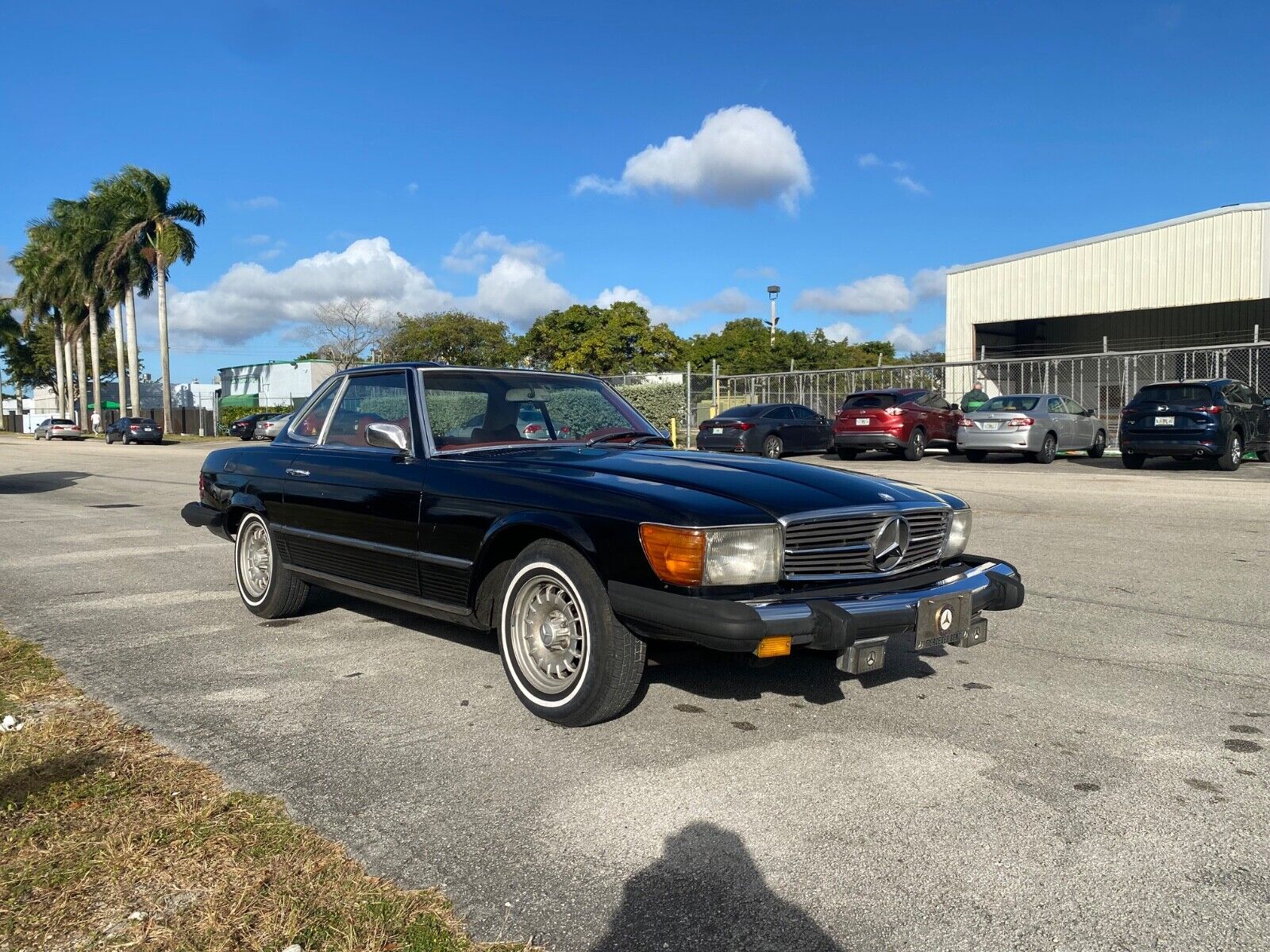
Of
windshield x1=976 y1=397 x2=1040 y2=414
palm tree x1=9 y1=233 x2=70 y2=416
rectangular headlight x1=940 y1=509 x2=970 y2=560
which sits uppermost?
palm tree x1=9 y1=233 x2=70 y2=416

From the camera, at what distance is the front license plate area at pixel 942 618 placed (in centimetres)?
371

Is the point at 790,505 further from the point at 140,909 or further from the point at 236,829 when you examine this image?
the point at 140,909

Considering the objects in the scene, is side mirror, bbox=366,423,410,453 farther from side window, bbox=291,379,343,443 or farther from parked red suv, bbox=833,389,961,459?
parked red suv, bbox=833,389,961,459

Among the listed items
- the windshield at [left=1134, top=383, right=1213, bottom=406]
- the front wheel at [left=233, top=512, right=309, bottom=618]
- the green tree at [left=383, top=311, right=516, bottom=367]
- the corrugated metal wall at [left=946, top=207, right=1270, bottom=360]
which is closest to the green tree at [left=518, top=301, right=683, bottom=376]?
the green tree at [left=383, top=311, right=516, bottom=367]

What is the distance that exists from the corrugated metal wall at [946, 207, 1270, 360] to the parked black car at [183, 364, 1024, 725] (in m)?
38.0

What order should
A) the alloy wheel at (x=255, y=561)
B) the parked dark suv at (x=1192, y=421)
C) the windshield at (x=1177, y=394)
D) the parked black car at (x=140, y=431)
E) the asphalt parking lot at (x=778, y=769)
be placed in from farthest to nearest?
the parked black car at (x=140, y=431) → the windshield at (x=1177, y=394) → the parked dark suv at (x=1192, y=421) → the alloy wheel at (x=255, y=561) → the asphalt parking lot at (x=778, y=769)

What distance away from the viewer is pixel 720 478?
4.10m

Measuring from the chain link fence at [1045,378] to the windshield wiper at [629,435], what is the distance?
17716 millimetres

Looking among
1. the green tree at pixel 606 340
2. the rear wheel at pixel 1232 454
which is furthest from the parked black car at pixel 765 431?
the green tree at pixel 606 340

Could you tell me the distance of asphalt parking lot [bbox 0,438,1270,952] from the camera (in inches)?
100

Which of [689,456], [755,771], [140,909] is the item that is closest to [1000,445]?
[689,456]

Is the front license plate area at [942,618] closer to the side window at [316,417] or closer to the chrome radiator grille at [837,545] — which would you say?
the chrome radiator grille at [837,545]

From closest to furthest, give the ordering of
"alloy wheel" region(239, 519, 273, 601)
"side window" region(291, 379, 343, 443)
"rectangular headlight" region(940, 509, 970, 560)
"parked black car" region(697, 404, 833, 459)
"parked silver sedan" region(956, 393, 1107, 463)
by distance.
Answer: "rectangular headlight" region(940, 509, 970, 560)
"side window" region(291, 379, 343, 443)
"alloy wheel" region(239, 519, 273, 601)
"parked silver sedan" region(956, 393, 1107, 463)
"parked black car" region(697, 404, 833, 459)

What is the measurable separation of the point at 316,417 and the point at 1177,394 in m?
15.9
